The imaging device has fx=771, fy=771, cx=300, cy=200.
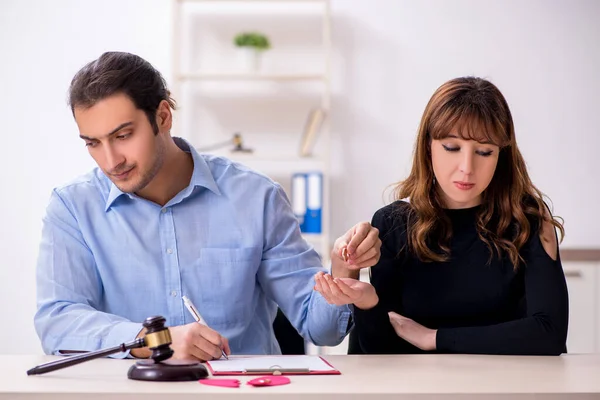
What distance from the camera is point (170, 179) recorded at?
1.91 metres

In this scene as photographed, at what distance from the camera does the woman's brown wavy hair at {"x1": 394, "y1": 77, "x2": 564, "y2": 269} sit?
1847 mm

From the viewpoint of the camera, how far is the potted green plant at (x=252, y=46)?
391cm

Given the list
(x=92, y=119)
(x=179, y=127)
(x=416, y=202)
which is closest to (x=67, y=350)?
(x=92, y=119)

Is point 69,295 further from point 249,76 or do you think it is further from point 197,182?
point 249,76

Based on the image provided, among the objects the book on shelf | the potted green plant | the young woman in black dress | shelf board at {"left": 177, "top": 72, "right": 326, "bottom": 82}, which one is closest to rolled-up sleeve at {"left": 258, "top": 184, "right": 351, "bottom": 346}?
the young woman in black dress

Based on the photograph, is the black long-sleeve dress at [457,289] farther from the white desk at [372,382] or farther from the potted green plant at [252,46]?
the potted green plant at [252,46]

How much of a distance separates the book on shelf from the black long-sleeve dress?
1736mm

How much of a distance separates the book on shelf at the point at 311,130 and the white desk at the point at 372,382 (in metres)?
2.23

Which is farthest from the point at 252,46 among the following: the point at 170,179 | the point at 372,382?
the point at 372,382

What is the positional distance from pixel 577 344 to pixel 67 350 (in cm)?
279

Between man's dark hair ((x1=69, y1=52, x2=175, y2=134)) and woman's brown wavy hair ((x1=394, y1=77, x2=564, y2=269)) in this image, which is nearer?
man's dark hair ((x1=69, y1=52, x2=175, y2=134))

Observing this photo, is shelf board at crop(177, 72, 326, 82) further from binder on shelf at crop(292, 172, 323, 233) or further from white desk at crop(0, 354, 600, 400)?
white desk at crop(0, 354, 600, 400)

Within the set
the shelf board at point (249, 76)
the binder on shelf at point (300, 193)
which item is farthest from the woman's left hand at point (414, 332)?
the shelf board at point (249, 76)

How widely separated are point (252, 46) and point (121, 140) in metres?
2.28
